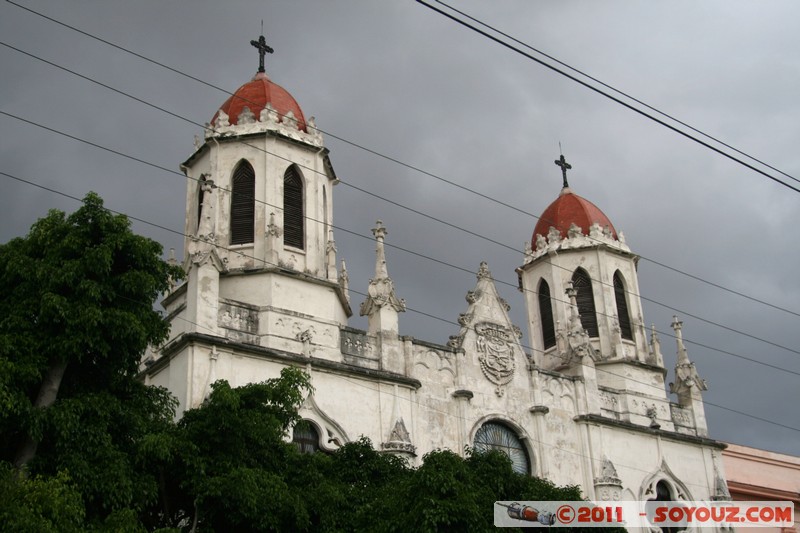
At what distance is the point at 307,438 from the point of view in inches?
932

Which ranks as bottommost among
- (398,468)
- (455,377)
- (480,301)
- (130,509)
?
(130,509)

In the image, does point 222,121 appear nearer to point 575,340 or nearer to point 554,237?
point 575,340

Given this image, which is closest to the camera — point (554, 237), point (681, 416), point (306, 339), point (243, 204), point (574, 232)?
point (306, 339)

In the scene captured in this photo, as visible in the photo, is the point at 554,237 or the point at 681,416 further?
the point at 554,237

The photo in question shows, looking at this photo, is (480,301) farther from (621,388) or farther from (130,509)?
(130,509)

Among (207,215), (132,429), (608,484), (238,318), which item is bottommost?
(132,429)

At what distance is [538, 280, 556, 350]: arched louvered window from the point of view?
34.3 meters

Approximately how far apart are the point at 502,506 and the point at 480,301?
9825mm

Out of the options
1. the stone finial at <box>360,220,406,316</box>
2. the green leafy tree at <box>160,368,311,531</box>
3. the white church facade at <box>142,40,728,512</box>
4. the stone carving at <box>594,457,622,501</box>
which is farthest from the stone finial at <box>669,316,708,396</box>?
the green leafy tree at <box>160,368,311,531</box>

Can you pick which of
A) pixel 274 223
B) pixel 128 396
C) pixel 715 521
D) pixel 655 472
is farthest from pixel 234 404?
pixel 715 521

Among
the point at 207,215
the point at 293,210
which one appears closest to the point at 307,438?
the point at 207,215

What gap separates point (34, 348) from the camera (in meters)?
17.1

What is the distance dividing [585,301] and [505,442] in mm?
8168

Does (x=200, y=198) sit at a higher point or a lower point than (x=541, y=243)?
lower
